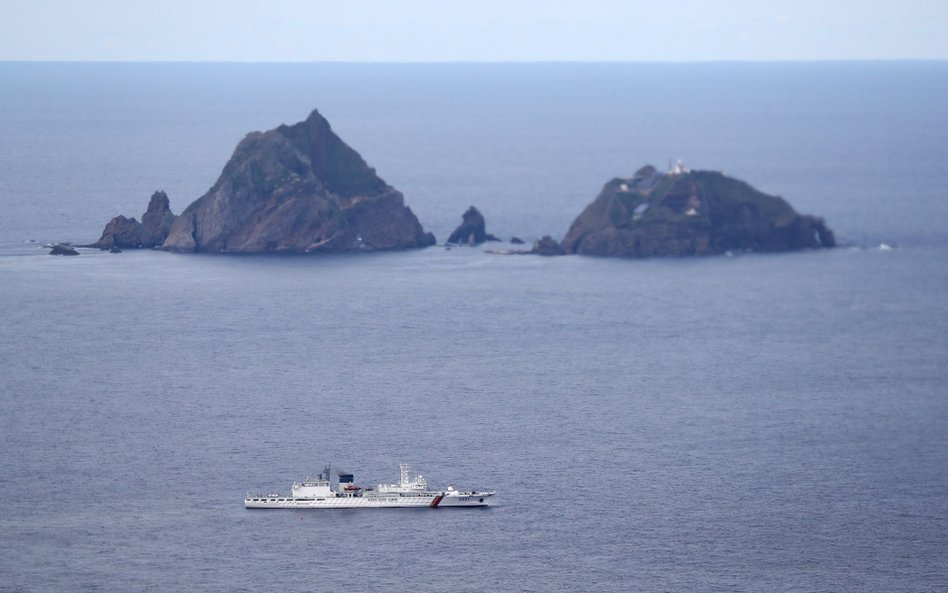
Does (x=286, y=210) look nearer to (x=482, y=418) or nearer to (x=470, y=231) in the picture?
(x=470, y=231)

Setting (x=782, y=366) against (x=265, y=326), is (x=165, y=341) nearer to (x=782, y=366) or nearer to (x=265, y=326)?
(x=265, y=326)

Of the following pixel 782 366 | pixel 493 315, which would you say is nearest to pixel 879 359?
Result: pixel 782 366

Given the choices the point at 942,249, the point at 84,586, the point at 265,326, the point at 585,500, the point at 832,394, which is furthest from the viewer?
the point at 942,249

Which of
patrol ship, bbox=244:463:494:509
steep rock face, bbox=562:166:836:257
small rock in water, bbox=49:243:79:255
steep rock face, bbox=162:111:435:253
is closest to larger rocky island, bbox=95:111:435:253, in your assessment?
steep rock face, bbox=162:111:435:253

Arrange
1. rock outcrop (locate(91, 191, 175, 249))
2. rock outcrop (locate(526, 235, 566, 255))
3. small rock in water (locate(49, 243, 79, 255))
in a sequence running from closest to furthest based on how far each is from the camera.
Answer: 1. small rock in water (locate(49, 243, 79, 255))
2. rock outcrop (locate(91, 191, 175, 249))
3. rock outcrop (locate(526, 235, 566, 255))

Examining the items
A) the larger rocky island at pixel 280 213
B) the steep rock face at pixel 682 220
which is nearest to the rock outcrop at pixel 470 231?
the larger rocky island at pixel 280 213

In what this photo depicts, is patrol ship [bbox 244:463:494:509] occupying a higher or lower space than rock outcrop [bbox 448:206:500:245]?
lower

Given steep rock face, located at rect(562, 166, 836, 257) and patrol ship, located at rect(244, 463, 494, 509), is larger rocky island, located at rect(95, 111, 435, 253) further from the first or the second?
patrol ship, located at rect(244, 463, 494, 509)
